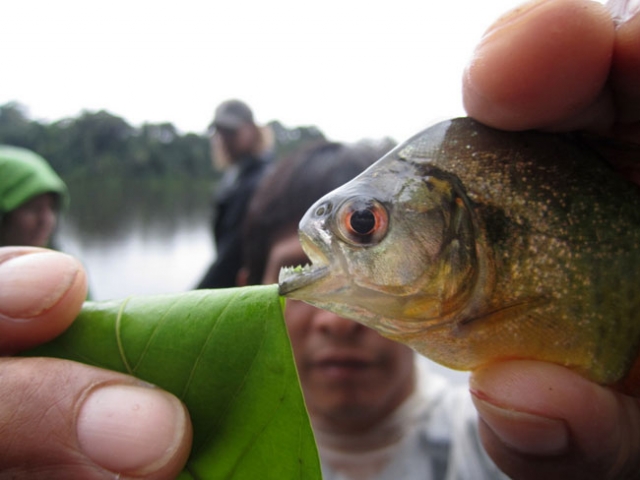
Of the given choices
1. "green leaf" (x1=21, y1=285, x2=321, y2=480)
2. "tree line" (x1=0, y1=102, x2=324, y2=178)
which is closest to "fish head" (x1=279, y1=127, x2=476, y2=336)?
"green leaf" (x1=21, y1=285, x2=321, y2=480)

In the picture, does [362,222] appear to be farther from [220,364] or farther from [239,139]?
[239,139]

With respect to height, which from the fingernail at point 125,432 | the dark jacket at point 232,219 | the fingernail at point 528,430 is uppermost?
the fingernail at point 125,432

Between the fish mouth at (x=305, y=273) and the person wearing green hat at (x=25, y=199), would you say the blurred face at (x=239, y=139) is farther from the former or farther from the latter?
the fish mouth at (x=305, y=273)

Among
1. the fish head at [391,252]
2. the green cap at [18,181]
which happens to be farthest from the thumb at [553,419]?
the green cap at [18,181]

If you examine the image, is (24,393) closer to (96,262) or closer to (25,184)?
(25,184)

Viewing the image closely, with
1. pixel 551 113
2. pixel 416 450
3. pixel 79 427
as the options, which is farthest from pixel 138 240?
pixel 551 113

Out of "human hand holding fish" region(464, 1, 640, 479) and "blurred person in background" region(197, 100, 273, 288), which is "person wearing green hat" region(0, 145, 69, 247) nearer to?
"blurred person in background" region(197, 100, 273, 288)
